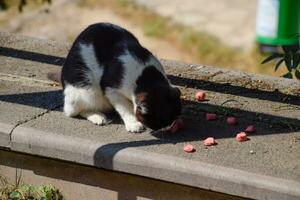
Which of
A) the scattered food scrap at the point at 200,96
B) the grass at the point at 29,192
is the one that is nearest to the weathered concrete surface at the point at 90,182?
the grass at the point at 29,192

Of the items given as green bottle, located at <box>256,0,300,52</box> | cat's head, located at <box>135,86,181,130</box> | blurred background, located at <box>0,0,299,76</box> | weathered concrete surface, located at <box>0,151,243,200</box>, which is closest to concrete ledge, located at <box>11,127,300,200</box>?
weathered concrete surface, located at <box>0,151,243,200</box>

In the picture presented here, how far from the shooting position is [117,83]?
4.11 meters

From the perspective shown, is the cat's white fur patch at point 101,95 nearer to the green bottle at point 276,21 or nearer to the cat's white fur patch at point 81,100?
the cat's white fur patch at point 81,100

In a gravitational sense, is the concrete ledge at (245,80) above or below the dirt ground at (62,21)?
above

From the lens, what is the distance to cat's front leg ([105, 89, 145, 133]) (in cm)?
411

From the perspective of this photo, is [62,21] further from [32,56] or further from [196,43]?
[32,56]

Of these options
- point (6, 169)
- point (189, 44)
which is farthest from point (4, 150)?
point (189, 44)

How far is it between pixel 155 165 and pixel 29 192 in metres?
0.88

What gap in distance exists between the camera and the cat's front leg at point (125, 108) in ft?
13.5

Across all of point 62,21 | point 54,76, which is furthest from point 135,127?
point 62,21

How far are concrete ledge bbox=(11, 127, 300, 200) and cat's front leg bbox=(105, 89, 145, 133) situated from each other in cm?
29

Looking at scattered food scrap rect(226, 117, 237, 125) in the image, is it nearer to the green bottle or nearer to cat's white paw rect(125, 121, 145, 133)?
cat's white paw rect(125, 121, 145, 133)

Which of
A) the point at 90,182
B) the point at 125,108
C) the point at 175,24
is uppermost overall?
the point at 125,108

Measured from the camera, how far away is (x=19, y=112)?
4.35 metres
